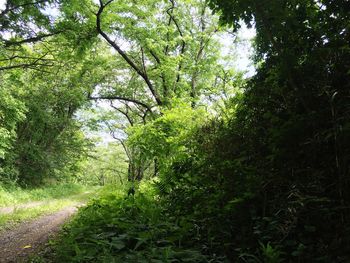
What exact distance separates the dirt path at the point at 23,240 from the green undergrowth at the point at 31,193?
6590 millimetres

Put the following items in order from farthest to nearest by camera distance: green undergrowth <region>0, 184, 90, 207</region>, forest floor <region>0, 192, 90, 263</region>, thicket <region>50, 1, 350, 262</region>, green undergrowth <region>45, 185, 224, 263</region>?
green undergrowth <region>0, 184, 90, 207</region> < forest floor <region>0, 192, 90, 263</region> < green undergrowth <region>45, 185, 224, 263</region> < thicket <region>50, 1, 350, 262</region>

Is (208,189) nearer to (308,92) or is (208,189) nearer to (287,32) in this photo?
(308,92)

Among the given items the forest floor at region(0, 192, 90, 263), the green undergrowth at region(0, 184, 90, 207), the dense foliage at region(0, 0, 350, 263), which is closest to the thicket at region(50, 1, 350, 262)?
the dense foliage at region(0, 0, 350, 263)

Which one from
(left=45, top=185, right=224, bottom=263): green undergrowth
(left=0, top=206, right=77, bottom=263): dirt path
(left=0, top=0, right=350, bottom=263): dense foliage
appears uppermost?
(left=0, top=0, right=350, bottom=263): dense foliage

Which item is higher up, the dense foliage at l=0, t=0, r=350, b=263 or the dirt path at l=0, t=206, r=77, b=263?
the dense foliage at l=0, t=0, r=350, b=263

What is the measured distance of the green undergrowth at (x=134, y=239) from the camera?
11.7 feet

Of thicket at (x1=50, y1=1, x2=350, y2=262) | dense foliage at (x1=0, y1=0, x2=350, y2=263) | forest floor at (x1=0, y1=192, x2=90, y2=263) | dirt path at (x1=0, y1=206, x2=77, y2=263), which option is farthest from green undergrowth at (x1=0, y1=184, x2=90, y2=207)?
thicket at (x1=50, y1=1, x2=350, y2=262)

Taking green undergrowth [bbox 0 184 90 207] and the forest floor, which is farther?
green undergrowth [bbox 0 184 90 207]

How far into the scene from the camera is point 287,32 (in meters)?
4.09

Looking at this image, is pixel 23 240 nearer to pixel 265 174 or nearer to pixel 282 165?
pixel 265 174

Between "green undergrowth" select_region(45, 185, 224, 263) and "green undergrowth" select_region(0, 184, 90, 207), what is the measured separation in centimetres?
1163

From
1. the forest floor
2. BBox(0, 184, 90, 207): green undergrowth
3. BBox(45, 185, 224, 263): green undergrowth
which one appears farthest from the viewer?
BBox(0, 184, 90, 207): green undergrowth

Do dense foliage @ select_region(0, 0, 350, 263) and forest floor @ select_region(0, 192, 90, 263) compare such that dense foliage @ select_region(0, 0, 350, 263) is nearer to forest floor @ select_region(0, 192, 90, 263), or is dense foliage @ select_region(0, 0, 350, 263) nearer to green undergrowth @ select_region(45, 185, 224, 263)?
green undergrowth @ select_region(45, 185, 224, 263)

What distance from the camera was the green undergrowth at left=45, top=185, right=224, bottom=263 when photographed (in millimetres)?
3572
